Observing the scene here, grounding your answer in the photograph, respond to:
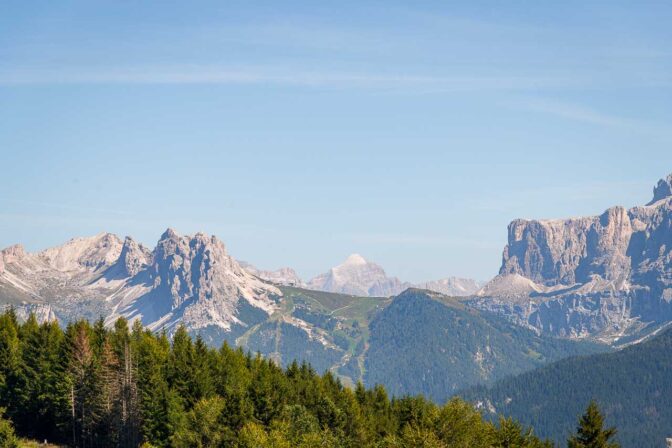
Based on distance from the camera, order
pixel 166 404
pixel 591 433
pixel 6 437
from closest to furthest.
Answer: pixel 6 437, pixel 591 433, pixel 166 404

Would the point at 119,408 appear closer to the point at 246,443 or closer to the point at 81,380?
the point at 81,380

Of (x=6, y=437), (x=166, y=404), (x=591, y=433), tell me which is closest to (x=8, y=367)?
(x=166, y=404)

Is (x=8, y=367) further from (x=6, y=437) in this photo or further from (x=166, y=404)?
(x=6, y=437)

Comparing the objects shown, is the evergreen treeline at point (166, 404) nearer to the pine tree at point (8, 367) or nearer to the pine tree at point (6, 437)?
the pine tree at point (8, 367)

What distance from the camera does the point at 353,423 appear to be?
152 metres

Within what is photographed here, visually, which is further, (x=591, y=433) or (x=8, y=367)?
(x=8, y=367)

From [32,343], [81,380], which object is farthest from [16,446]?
[32,343]

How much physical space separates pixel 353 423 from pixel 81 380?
1658 inches

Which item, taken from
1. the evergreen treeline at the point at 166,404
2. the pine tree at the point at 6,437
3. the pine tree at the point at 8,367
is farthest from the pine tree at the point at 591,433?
the pine tree at the point at 8,367

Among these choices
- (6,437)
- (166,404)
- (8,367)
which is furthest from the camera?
(8,367)

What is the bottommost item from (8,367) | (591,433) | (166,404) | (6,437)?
(591,433)

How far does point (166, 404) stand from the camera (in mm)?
132375

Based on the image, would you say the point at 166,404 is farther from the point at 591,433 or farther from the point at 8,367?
the point at 591,433

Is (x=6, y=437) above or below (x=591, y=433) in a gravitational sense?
above
